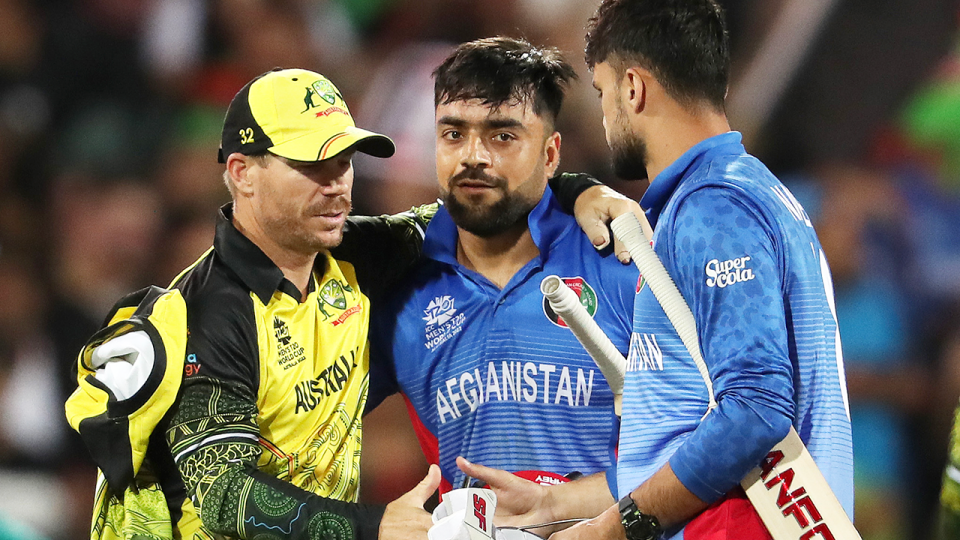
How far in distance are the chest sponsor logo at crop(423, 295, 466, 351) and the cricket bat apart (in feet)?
4.00

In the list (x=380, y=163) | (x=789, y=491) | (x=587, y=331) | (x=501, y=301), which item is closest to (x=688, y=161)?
(x=587, y=331)

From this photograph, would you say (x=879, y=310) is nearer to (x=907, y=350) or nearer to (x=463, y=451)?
(x=907, y=350)

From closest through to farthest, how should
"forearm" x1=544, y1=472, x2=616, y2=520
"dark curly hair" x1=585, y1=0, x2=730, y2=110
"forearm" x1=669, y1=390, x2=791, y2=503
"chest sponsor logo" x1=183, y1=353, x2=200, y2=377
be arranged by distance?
"forearm" x1=669, y1=390, x2=791, y2=503, "dark curly hair" x1=585, y1=0, x2=730, y2=110, "chest sponsor logo" x1=183, y1=353, x2=200, y2=377, "forearm" x1=544, y1=472, x2=616, y2=520

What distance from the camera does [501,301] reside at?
3395 mm

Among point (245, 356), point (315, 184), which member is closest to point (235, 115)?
point (315, 184)

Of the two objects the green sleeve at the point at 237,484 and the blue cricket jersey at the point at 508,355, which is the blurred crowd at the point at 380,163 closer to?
the blue cricket jersey at the point at 508,355

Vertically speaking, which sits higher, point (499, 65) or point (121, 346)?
point (499, 65)

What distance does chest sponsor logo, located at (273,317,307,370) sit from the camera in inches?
117

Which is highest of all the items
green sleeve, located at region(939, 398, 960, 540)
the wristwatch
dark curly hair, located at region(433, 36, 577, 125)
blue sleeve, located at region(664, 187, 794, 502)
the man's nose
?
dark curly hair, located at region(433, 36, 577, 125)

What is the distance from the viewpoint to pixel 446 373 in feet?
11.2

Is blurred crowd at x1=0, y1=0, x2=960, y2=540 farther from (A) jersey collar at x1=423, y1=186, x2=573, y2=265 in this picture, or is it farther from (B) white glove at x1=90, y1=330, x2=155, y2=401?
(B) white glove at x1=90, y1=330, x2=155, y2=401

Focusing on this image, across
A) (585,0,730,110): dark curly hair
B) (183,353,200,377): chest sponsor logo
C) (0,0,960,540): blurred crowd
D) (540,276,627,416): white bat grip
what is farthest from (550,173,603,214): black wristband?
(0,0,960,540): blurred crowd

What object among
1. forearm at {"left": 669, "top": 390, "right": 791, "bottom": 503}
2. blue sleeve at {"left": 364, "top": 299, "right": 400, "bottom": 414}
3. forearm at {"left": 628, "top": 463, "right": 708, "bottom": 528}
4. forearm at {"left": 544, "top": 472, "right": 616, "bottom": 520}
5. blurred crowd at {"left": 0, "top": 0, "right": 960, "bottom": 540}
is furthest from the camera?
blurred crowd at {"left": 0, "top": 0, "right": 960, "bottom": 540}

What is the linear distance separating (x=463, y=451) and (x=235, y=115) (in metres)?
1.29
